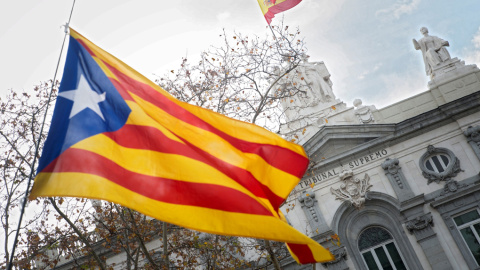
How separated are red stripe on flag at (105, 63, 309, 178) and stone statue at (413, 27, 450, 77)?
19.0 meters

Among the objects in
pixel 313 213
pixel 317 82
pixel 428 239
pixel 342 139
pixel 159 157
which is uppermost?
pixel 317 82

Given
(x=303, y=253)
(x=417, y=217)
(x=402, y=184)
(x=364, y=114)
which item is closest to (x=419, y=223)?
(x=417, y=217)

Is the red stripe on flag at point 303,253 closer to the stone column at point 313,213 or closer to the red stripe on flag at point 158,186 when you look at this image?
the red stripe on flag at point 158,186

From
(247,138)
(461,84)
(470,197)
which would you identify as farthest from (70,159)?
(461,84)

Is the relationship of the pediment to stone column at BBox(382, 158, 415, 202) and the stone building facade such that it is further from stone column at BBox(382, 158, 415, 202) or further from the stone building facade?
stone column at BBox(382, 158, 415, 202)

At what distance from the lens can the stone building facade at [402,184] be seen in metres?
18.5

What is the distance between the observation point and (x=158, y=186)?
4.99 metres

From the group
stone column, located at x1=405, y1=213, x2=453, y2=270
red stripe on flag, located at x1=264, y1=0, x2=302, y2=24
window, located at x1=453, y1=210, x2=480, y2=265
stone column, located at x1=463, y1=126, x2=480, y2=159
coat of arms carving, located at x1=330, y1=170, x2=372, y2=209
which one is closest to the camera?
red stripe on flag, located at x1=264, y1=0, x2=302, y2=24

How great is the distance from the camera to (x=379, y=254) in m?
19.5

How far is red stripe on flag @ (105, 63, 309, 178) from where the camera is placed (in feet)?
19.7

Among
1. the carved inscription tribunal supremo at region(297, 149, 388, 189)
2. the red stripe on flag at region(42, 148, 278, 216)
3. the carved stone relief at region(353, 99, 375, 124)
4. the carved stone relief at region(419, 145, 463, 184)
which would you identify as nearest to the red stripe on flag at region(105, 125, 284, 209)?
the red stripe on flag at region(42, 148, 278, 216)

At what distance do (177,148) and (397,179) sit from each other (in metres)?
16.3

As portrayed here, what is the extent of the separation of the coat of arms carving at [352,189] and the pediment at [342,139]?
1.19m

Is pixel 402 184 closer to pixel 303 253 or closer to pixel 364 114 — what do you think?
pixel 364 114
